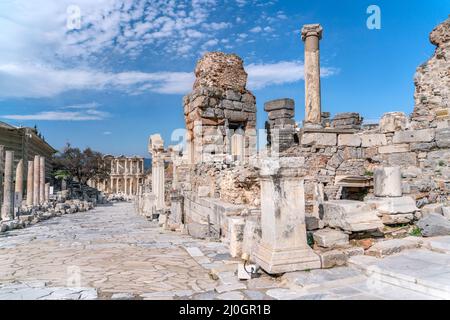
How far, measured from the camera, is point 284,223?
13.7ft

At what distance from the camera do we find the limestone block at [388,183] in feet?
19.5

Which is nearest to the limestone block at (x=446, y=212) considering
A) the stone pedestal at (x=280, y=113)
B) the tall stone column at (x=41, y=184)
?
A: the stone pedestal at (x=280, y=113)

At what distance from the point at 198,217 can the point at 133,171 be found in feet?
155

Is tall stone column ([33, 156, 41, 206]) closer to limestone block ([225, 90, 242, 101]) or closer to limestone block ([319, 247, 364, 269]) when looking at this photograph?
limestone block ([225, 90, 242, 101])

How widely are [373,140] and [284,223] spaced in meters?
7.52

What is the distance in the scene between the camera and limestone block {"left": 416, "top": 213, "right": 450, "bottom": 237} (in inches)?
208

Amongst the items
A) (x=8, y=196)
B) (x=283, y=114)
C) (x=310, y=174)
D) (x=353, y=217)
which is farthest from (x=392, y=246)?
(x=8, y=196)

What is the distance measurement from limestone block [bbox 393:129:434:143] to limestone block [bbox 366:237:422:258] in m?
5.19

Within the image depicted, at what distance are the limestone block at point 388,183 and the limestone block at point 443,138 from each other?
387cm

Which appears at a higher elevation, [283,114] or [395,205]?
[283,114]

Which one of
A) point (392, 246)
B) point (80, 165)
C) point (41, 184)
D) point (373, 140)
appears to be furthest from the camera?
point (80, 165)

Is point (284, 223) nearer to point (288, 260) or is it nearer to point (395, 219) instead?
point (288, 260)

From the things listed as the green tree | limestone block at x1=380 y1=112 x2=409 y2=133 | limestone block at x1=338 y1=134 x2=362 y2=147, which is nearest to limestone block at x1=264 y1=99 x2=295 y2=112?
limestone block at x1=338 y1=134 x2=362 y2=147

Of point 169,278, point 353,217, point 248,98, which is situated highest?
point 248,98
